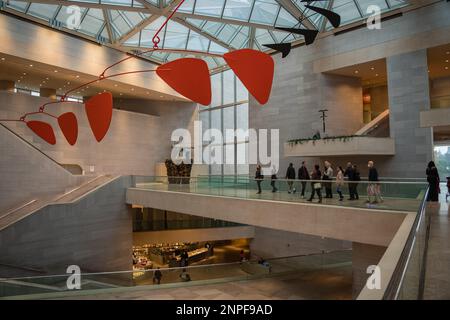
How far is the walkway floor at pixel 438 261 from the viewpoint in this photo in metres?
4.44

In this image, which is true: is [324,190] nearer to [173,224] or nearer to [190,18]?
[173,224]

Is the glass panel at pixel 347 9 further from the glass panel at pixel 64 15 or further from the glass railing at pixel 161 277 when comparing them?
the glass panel at pixel 64 15

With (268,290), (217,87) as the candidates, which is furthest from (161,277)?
(217,87)

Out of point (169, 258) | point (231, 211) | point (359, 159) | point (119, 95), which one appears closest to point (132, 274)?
point (231, 211)

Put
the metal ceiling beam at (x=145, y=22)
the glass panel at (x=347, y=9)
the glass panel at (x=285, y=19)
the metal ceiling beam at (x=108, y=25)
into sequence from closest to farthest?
the metal ceiling beam at (x=145, y=22), the glass panel at (x=347, y=9), the glass panel at (x=285, y=19), the metal ceiling beam at (x=108, y=25)

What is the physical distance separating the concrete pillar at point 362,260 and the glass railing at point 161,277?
232cm

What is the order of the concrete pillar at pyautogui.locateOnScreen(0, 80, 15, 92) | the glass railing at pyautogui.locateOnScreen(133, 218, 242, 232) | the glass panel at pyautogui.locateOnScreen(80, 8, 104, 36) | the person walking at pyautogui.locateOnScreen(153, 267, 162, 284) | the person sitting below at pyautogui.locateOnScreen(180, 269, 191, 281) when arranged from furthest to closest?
the concrete pillar at pyautogui.locateOnScreen(0, 80, 15, 92)
the glass railing at pyautogui.locateOnScreen(133, 218, 242, 232)
the glass panel at pyautogui.locateOnScreen(80, 8, 104, 36)
the person sitting below at pyautogui.locateOnScreen(180, 269, 191, 281)
the person walking at pyautogui.locateOnScreen(153, 267, 162, 284)

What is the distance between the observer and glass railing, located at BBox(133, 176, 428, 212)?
36.1 ft

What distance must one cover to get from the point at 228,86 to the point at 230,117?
10.7ft

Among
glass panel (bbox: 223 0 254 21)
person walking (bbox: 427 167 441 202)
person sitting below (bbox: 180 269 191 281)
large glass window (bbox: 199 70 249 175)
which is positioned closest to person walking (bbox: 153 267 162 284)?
person sitting below (bbox: 180 269 191 281)

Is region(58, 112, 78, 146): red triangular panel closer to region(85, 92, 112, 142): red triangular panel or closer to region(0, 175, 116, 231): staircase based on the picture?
region(85, 92, 112, 142): red triangular panel

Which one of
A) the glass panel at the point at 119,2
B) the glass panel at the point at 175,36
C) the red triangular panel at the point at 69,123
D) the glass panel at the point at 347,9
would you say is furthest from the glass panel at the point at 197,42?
the red triangular panel at the point at 69,123

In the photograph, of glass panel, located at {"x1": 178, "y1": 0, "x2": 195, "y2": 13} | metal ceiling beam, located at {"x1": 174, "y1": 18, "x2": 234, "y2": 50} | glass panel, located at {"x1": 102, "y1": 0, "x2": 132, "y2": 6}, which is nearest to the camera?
glass panel, located at {"x1": 102, "y1": 0, "x2": 132, "y2": 6}

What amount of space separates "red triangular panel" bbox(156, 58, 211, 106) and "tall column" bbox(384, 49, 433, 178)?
1825 cm
